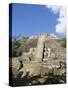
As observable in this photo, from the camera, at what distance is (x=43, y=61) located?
198cm

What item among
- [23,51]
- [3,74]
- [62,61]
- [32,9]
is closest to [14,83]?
[3,74]

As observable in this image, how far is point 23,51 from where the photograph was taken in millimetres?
1956

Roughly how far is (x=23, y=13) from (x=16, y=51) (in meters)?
0.24

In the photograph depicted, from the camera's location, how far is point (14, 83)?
76.0 inches

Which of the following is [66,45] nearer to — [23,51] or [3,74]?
[23,51]

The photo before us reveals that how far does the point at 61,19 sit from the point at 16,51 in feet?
1.19

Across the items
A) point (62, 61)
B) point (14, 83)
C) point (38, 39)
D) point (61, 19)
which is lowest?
point (14, 83)

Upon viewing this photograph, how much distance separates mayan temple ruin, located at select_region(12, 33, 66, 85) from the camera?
76.6 inches

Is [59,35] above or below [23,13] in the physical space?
below

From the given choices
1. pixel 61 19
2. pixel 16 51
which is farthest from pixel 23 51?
pixel 61 19

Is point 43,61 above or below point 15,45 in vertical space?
below

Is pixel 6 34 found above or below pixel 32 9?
below

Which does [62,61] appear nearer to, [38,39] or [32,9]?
[38,39]

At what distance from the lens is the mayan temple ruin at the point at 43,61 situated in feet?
6.38
